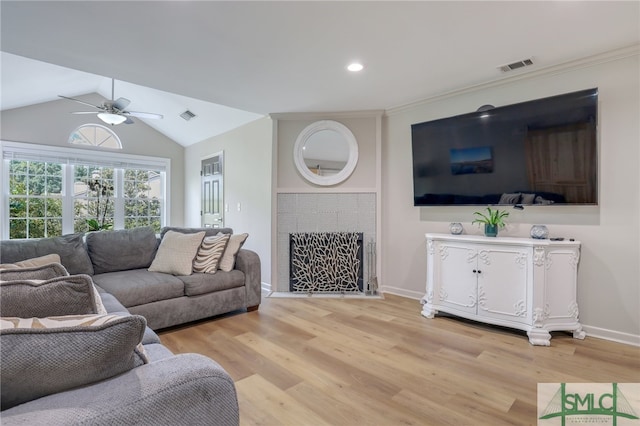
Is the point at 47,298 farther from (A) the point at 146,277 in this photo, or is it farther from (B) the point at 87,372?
(A) the point at 146,277

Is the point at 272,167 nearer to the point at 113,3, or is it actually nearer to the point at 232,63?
the point at 232,63

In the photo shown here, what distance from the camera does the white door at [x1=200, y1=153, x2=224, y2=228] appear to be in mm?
5422

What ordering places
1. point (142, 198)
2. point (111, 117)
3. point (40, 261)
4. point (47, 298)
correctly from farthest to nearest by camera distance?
point (142, 198) → point (111, 117) → point (40, 261) → point (47, 298)

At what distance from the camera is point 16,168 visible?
198 inches

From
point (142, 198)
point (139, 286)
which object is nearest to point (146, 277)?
point (139, 286)

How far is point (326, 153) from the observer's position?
410 cm

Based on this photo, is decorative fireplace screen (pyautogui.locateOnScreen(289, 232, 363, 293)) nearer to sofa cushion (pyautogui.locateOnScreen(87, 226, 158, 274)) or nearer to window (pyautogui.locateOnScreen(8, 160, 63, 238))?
sofa cushion (pyautogui.locateOnScreen(87, 226, 158, 274))

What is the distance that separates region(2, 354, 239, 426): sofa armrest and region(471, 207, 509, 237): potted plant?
2779mm

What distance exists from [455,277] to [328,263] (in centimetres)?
153

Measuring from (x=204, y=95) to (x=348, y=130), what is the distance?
1.77 m

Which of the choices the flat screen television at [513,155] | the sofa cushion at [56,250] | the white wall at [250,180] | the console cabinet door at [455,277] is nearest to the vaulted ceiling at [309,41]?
the flat screen television at [513,155]

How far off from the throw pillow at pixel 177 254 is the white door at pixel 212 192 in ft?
7.09

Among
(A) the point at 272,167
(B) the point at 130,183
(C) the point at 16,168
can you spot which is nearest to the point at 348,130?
(A) the point at 272,167

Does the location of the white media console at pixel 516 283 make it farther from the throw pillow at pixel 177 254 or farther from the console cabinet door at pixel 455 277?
the throw pillow at pixel 177 254
